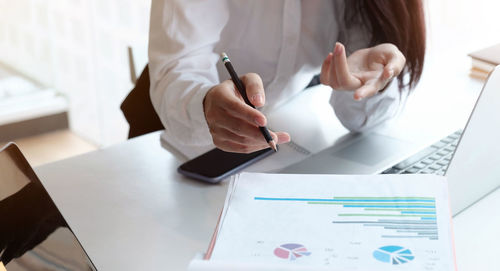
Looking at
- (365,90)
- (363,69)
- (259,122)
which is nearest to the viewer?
(259,122)

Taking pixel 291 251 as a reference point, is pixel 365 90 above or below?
above

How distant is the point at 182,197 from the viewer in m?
0.79

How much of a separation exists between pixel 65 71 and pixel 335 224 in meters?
2.23

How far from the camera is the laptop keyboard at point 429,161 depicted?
2.60 ft

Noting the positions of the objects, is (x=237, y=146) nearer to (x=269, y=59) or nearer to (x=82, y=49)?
(x=269, y=59)

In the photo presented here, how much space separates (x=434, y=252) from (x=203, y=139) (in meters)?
0.49

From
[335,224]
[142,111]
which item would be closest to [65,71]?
[142,111]

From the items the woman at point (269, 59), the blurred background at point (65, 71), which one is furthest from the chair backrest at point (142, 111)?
the blurred background at point (65, 71)

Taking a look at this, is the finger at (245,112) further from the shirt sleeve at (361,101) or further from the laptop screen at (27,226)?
the shirt sleeve at (361,101)

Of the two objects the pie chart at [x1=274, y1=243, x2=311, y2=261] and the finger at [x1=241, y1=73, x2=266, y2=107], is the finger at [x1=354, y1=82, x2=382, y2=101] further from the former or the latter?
the pie chart at [x1=274, y1=243, x2=311, y2=261]

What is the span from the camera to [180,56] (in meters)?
0.91

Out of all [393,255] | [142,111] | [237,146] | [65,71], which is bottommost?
[393,255]

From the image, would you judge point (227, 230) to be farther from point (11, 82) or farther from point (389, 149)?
point (11, 82)

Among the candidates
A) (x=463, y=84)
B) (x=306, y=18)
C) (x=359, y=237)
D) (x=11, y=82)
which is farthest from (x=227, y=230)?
(x=11, y=82)
